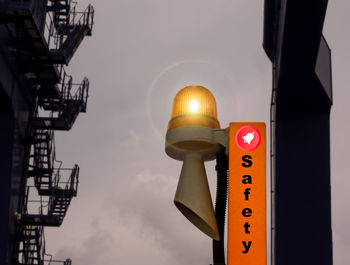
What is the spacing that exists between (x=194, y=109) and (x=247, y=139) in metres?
1.00

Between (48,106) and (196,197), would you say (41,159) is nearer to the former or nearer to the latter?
(48,106)

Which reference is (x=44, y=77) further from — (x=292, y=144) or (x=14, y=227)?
(x=292, y=144)

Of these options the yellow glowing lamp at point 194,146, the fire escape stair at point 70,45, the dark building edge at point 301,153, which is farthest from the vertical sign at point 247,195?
the fire escape stair at point 70,45

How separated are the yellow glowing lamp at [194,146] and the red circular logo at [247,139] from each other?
367 millimetres

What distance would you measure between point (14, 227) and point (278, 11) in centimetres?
2225

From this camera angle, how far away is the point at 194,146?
1158 cm

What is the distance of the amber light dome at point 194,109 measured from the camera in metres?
11.5

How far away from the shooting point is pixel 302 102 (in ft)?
40.4

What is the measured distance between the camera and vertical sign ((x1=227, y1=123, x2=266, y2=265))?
10695 millimetres

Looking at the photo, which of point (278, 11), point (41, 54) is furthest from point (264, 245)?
point (41, 54)

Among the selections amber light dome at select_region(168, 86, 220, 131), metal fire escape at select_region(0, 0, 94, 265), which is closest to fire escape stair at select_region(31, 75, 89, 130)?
metal fire escape at select_region(0, 0, 94, 265)

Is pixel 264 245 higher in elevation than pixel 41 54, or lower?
Answer: lower

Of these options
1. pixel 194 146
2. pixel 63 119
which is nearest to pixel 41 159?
pixel 63 119

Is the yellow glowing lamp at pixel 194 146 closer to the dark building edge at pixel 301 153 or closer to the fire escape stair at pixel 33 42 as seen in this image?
the dark building edge at pixel 301 153
